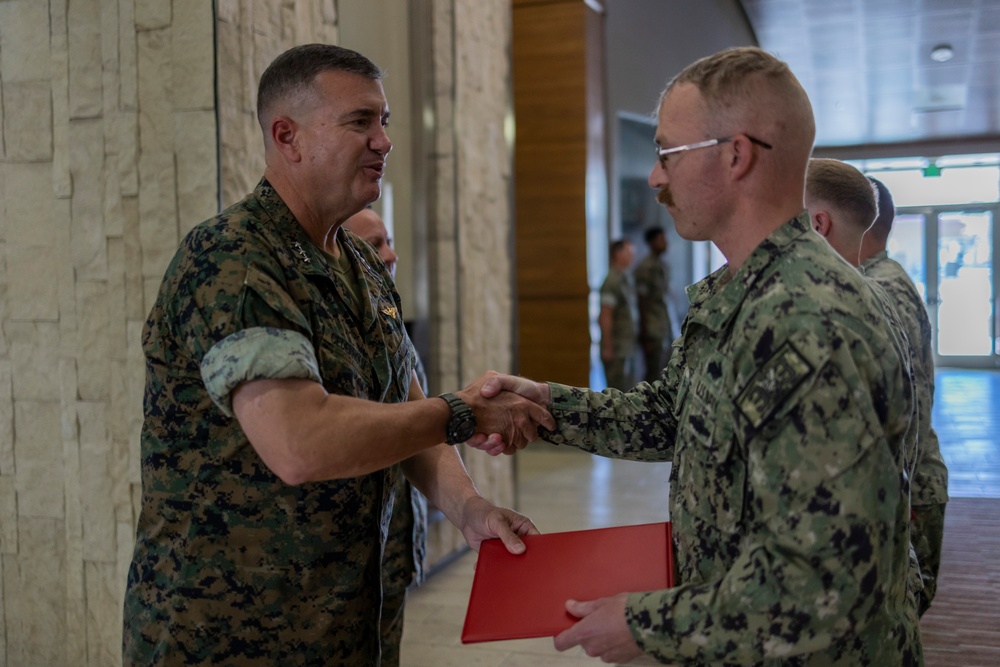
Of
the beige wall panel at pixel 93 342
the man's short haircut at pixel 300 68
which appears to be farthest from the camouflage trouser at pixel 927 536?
the beige wall panel at pixel 93 342

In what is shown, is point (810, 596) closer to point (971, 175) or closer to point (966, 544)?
point (966, 544)

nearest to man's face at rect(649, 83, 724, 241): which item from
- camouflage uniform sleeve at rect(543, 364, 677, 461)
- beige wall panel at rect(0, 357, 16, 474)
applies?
camouflage uniform sleeve at rect(543, 364, 677, 461)

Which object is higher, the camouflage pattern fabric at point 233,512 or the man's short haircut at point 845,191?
the man's short haircut at point 845,191

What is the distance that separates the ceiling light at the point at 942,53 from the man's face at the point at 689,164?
1385 centimetres

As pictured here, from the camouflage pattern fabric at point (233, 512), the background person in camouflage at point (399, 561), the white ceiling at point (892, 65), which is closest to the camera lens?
the camouflage pattern fabric at point (233, 512)

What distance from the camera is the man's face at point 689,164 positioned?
1.49 m

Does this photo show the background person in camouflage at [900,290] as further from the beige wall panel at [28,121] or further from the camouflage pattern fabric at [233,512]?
the beige wall panel at [28,121]

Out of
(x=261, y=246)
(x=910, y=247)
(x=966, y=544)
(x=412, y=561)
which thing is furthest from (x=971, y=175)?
(x=261, y=246)

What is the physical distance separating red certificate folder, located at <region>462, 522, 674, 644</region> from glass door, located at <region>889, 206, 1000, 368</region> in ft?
54.1

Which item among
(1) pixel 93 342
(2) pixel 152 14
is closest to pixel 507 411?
(1) pixel 93 342

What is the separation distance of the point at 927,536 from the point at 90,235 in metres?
3.04

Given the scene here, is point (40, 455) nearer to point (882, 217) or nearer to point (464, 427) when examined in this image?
point (464, 427)

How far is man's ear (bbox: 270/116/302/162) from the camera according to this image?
187 cm

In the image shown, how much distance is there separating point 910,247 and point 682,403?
17.0m
